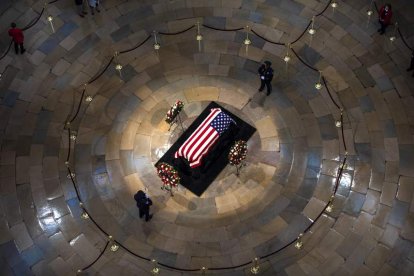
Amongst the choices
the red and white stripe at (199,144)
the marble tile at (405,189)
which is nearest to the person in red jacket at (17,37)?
the red and white stripe at (199,144)

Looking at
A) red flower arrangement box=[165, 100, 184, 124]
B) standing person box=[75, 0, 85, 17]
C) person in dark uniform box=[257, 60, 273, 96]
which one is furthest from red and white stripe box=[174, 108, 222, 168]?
standing person box=[75, 0, 85, 17]

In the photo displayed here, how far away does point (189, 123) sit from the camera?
17.3 meters

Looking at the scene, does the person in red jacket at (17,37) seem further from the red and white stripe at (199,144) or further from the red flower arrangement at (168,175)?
the red and white stripe at (199,144)

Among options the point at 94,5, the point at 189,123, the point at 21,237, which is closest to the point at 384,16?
the point at 189,123

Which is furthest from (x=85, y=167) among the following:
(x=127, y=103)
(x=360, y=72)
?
(x=360, y=72)

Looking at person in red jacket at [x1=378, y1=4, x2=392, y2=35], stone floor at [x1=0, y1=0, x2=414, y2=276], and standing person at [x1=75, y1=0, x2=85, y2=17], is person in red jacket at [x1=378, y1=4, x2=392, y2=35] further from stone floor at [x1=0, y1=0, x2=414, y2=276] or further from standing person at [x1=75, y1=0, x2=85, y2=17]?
standing person at [x1=75, y1=0, x2=85, y2=17]

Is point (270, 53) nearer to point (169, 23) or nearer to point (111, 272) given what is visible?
point (169, 23)

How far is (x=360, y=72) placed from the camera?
17547mm

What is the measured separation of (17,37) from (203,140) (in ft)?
29.8

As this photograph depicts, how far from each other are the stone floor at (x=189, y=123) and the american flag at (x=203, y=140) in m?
1.49

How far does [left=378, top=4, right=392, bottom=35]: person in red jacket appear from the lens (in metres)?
17.6

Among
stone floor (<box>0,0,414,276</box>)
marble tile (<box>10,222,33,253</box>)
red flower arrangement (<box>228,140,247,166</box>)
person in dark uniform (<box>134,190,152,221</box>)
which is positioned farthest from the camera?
red flower arrangement (<box>228,140,247,166</box>)

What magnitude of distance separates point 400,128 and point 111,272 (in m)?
11.1

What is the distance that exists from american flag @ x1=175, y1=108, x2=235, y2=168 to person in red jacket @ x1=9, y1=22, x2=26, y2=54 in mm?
8432
